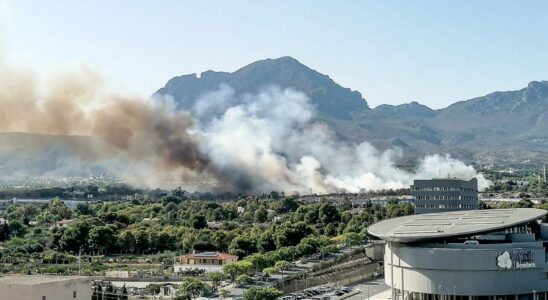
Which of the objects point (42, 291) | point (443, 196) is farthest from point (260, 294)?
point (443, 196)

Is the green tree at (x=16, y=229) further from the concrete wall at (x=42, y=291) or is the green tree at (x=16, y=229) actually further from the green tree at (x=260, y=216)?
the concrete wall at (x=42, y=291)

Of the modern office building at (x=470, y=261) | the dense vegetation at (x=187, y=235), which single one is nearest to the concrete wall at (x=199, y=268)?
the dense vegetation at (x=187, y=235)

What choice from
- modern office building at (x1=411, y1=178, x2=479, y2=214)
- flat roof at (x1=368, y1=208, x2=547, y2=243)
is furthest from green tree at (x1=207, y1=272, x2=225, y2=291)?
modern office building at (x1=411, y1=178, x2=479, y2=214)

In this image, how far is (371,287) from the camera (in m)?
48.2

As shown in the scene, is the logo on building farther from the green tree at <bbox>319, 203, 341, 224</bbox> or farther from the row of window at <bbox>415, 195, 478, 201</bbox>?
the green tree at <bbox>319, 203, 341, 224</bbox>

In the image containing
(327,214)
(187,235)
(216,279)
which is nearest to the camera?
(216,279)

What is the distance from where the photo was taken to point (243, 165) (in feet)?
423

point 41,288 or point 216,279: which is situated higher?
point 41,288

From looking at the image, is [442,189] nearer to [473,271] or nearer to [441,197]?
[441,197]

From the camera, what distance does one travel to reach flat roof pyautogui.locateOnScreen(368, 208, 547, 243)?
35.9m

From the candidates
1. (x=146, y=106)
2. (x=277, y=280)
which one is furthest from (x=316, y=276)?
(x=146, y=106)

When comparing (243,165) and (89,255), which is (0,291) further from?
(243,165)

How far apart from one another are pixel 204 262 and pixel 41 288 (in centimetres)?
3435

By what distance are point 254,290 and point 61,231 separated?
34.7 metres
